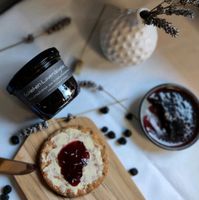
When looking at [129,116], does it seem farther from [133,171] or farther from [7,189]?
[7,189]

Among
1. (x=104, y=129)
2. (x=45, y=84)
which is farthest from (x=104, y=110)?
(x=45, y=84)

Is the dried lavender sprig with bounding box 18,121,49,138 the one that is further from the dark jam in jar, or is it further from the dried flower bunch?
the dried flower bunch

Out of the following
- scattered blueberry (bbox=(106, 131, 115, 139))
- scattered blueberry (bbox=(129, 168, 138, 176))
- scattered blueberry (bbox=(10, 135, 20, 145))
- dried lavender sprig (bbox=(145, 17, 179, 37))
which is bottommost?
scattered blueberry (bbox=(129, 168, 138, 176))

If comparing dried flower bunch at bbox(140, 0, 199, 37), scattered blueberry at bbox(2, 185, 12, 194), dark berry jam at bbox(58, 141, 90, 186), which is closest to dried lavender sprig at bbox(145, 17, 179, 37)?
dried flower bunch at bbox(140, 0, 199, 37)

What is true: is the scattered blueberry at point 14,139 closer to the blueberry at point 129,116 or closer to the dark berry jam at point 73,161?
the dark berry jam at point 73,161

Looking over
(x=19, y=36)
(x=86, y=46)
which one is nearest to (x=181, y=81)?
(x=86, y=46)

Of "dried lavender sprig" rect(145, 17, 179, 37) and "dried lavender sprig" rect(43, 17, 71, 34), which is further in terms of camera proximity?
"dried lavender sprig" rect(43, 17, 71, 34)
